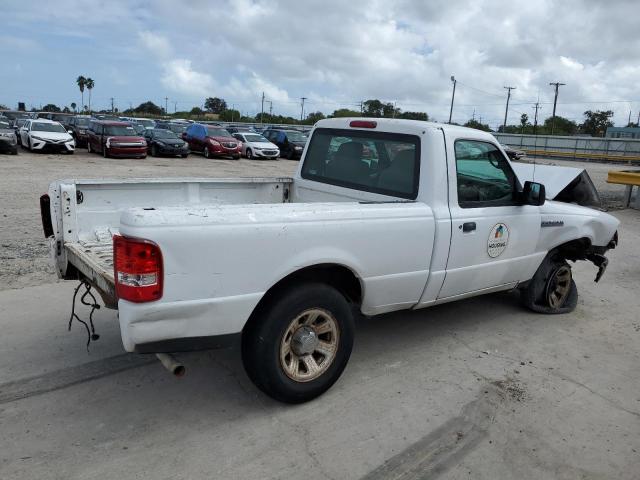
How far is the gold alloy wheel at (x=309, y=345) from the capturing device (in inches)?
136

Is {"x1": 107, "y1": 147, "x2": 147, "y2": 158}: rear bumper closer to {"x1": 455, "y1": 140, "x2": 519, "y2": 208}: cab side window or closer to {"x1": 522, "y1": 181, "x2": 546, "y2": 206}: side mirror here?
{"x1": 455, "y1": 140, "x2": 519, "y2": 208}: cab side window

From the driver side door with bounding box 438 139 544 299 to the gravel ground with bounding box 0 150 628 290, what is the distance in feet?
14.8

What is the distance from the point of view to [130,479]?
2.79m

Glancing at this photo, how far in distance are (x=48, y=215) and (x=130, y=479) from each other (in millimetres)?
2174

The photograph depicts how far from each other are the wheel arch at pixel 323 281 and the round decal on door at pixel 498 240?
53.4 inches

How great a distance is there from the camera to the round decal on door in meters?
4.52

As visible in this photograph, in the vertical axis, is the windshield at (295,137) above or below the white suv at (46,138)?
above

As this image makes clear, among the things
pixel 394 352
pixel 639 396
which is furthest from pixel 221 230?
pixel 639 396

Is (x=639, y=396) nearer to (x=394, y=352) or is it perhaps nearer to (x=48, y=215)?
(x=394, y=352)

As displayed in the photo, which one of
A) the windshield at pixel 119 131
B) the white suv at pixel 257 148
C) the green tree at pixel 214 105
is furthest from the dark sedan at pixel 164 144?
the green tree at pixel 214 105

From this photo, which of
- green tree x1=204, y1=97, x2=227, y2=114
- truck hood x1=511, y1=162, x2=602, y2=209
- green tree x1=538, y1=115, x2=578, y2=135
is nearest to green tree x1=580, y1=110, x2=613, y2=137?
green tree x1=538, y1=115, x2=578, y2=135

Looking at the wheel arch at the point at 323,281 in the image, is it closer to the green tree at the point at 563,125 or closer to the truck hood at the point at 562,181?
the truck hood at the point at 562,181

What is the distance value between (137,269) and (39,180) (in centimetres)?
1380

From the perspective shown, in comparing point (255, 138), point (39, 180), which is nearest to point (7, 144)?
point (39, 180)
